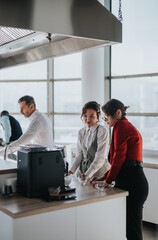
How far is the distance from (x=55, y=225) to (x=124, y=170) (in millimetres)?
701

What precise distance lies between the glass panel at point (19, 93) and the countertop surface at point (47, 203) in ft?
12.4

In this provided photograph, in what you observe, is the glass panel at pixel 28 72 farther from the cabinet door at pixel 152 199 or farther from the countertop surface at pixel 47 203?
the countertop surface at pixel 47 203

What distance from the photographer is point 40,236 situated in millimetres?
2055

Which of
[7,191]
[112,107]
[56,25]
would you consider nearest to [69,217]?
[7,191]

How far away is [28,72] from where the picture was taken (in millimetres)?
6148

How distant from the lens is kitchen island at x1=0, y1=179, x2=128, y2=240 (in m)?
2.00

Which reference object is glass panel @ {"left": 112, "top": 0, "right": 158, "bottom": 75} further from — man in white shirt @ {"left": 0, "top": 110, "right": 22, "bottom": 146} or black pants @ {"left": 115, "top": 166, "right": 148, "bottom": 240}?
black pants @ {"left": 115, "top": 166, "right": 148, "bottom": 240}

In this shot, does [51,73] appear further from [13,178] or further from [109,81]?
[13,178]

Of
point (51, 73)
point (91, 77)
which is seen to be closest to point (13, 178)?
point (91, 77)

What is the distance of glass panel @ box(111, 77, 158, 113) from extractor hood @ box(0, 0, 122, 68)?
217 centimetres

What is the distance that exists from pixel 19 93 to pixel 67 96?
3.04 feet

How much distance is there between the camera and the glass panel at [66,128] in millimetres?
5992

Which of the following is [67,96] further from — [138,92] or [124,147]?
[124,147]

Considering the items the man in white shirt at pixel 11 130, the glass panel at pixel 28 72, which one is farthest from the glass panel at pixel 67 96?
the man in white shirt at pixel 11 130
